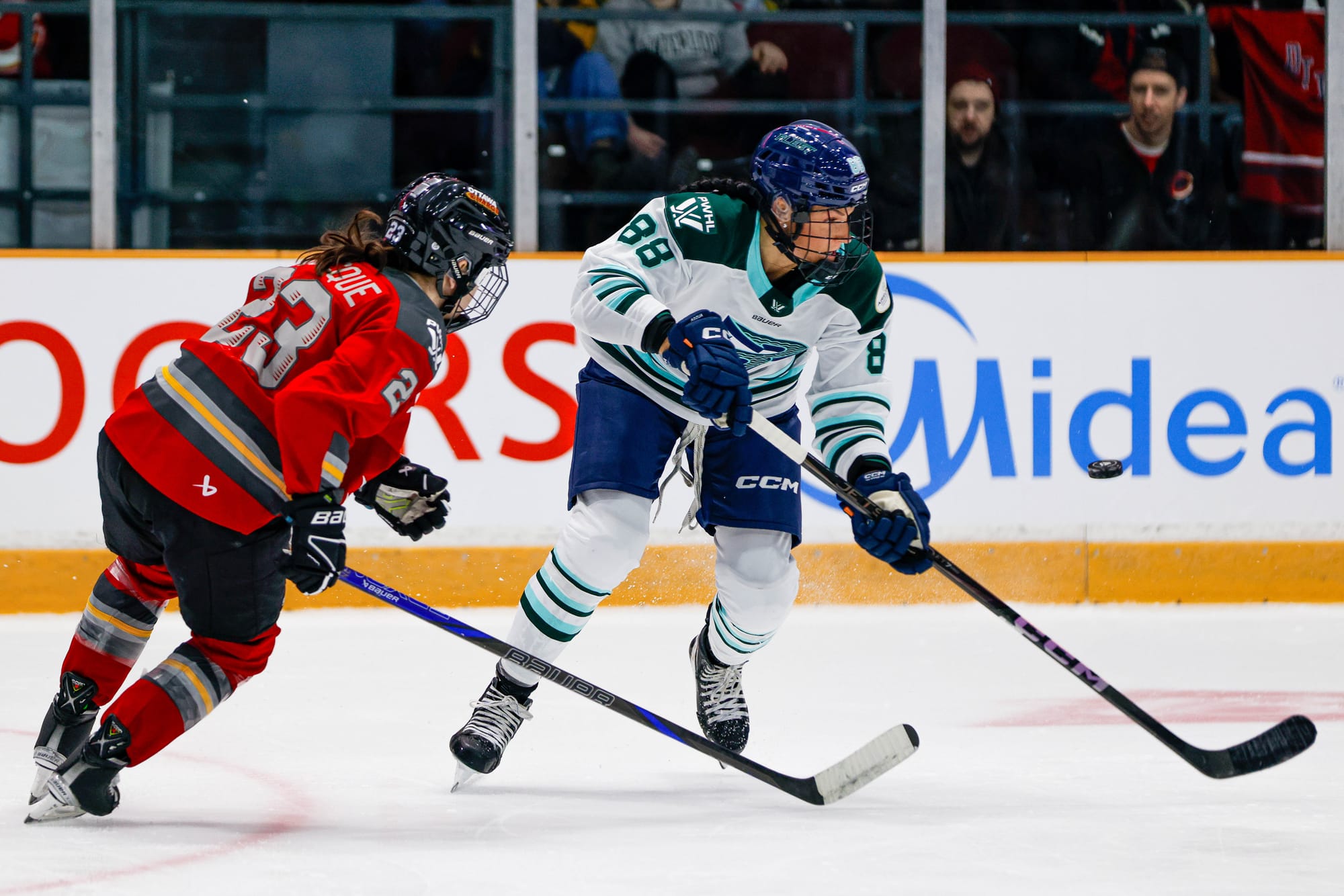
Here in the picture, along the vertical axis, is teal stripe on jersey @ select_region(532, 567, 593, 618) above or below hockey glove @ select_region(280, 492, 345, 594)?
below

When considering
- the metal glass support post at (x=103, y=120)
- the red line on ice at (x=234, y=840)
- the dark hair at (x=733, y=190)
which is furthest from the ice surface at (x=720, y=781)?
the metal glass support post at (x=103, y=120)

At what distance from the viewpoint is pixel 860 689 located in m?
3.37

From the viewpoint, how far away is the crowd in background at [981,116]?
15.7 feet

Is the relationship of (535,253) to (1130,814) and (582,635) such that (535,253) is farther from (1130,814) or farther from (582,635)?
(1130,814)

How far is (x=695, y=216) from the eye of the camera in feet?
8.70

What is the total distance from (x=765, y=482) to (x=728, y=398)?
1.29ft

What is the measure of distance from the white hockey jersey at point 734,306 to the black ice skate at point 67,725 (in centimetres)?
95

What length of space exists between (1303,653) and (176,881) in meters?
2.78

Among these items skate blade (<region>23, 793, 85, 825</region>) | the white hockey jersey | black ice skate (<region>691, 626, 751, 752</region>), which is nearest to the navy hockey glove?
the white hockey jersey

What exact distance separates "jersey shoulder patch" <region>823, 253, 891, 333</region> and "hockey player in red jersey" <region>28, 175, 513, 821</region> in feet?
2.21

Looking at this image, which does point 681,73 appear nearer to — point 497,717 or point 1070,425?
point 1070,425

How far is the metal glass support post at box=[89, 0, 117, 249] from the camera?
4.54m

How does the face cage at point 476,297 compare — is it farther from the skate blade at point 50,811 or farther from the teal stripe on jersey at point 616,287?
the skate blade at point 50,811

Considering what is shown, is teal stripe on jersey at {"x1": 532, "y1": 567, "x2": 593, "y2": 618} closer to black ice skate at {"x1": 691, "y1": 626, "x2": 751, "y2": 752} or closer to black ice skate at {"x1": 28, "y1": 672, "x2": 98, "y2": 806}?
black ice skate at {"x1": 691, "y1": 626, "x2": 751, "y2": 752}
